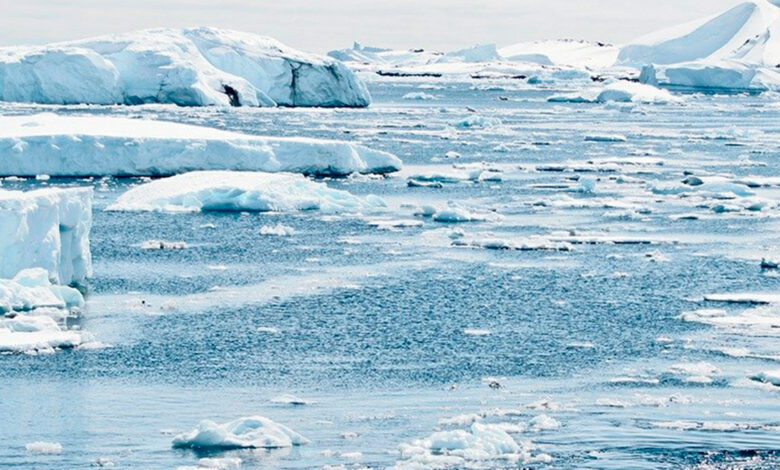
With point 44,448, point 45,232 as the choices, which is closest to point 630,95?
point 45,232

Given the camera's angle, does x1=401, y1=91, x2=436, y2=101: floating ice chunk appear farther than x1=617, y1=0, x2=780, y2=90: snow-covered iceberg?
No

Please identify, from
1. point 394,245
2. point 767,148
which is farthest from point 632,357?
point 767,148

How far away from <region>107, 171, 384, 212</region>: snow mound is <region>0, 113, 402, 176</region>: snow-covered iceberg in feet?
8.64

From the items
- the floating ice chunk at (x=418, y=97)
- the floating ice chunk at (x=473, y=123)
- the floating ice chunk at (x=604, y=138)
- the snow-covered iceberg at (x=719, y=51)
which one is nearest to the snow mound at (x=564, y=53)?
the snow-covered iceberg at (x=719, y=51)

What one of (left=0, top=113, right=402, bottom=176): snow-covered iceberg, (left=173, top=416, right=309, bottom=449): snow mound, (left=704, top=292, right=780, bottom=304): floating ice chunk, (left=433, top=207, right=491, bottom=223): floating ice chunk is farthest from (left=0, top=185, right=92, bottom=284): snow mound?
(left=0, top=113, right=402, bottom=176): snow-covered iceberg

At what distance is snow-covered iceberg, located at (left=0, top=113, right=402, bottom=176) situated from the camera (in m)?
20.2

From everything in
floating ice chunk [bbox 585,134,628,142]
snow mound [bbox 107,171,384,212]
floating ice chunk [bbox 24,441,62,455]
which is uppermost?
floating ice chunk [bbox 24,441,62,455]

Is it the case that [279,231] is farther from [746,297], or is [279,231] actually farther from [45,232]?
[746,297]

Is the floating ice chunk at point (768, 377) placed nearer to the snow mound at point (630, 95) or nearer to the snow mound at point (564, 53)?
the snow mound at point (630, 95)

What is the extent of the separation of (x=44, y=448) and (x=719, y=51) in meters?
69.0

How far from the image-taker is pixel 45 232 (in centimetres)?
1122

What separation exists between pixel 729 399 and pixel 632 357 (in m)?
1.36

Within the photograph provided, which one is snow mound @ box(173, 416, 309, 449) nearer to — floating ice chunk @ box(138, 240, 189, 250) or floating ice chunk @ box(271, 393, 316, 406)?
floating ice chunk @ box(271, 393, 316, 406)

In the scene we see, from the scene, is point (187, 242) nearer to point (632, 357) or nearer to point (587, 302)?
point (587, 302)
